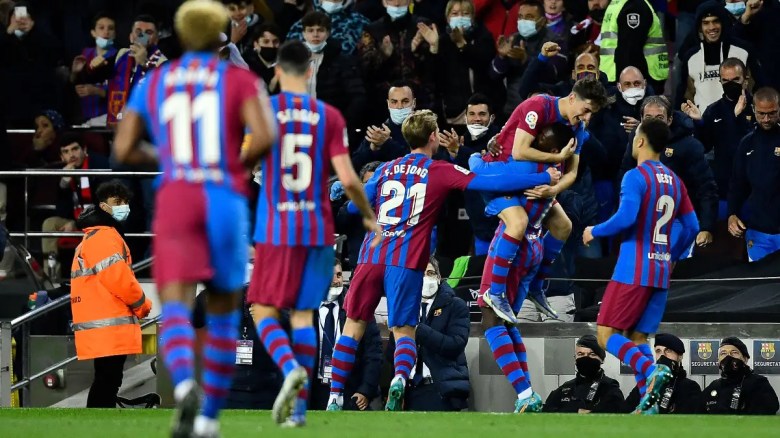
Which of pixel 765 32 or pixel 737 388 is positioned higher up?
pixel 765 32

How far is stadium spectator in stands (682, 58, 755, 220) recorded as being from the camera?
50.6ft

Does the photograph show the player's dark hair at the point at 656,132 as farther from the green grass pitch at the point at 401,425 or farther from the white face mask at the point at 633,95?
the white face mask at the point at 633,95

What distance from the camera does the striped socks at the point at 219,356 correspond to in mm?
7285

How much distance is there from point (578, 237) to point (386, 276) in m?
3.64

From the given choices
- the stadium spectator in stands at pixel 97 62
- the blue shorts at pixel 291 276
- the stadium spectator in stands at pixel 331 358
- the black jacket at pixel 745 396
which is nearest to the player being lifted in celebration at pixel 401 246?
the stadium spectator in stands at pixel 331 358

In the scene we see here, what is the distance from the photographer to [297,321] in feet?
30.2

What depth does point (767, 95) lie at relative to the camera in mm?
14445

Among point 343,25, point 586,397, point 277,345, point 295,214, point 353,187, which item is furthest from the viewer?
point 343,25

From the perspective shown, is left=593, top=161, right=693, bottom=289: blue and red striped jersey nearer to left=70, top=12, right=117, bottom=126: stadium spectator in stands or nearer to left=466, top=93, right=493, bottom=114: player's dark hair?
left=466, top=93, right=493, bottom=114: player's dark hair

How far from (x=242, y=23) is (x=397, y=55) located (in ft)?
6.78

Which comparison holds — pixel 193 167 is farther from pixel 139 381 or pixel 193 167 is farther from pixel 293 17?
pixel 293 17

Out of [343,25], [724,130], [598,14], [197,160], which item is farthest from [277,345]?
[343,25]

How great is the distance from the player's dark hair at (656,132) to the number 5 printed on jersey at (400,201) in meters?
1.79

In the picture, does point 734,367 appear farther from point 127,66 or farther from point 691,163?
point 127,66
